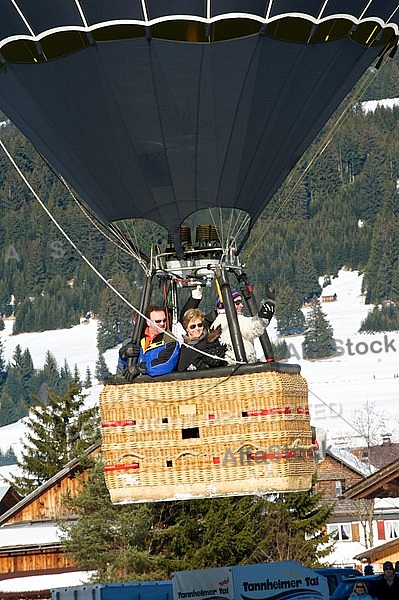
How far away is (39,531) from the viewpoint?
34094 mm

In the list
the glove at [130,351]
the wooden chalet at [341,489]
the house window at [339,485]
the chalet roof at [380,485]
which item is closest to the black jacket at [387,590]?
the glove at [130,351]

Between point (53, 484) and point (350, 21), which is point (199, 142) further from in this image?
point (53, 484)

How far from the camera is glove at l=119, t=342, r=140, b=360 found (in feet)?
39.1

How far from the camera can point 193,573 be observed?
1669 cm

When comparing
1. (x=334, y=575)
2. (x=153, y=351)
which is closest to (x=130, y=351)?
(x=153, y=351)

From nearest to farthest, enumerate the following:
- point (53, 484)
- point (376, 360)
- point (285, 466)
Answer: point (285, 466) < point (53, 484) < point (376, 360)

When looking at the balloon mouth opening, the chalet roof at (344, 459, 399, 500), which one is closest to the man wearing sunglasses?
the balloon mouth opening

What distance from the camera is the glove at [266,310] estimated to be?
11672 mm

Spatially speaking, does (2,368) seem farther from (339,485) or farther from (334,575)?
(334,575)

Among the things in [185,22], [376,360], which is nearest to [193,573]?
[185,22]

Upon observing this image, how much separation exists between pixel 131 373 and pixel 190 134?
2.13m

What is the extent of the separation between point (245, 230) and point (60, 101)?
7.42ft

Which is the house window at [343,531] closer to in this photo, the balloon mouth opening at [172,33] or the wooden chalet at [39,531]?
the wooden chalet at [39,531]

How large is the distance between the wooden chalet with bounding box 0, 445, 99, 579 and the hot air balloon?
61.0ft
